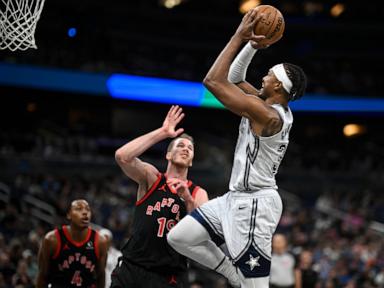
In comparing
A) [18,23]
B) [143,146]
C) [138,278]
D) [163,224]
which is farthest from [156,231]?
[18,23]

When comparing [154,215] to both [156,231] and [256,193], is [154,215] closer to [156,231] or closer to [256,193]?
[156,231]

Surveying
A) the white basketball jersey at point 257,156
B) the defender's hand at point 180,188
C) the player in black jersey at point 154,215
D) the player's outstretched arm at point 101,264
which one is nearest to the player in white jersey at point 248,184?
the white basketball jersey at point 257,156

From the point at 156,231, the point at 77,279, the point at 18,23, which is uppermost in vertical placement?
the point at 18,23

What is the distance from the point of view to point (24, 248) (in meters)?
11.7

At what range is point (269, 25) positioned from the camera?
16.2 feet

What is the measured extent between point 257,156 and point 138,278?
144 centimetres

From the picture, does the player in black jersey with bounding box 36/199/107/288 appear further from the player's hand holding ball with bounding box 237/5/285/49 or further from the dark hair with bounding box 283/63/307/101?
the player's hand holding ball with bounding box 237/5/285/49

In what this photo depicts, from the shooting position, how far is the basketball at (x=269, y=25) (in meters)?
4.91

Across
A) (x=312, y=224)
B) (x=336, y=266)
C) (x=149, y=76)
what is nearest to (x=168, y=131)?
(x=336, y=266)

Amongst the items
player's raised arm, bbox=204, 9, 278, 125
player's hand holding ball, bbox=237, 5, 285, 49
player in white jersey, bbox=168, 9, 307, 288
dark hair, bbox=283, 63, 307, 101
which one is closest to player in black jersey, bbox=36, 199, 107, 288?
player in white jersey, bbox=168, 9, 307, 288

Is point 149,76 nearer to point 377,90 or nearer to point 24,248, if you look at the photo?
point 377,90

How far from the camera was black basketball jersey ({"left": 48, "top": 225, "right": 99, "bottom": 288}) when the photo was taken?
6.70 m

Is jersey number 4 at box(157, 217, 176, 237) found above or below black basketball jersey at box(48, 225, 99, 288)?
above

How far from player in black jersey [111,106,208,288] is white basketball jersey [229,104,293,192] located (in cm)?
58
